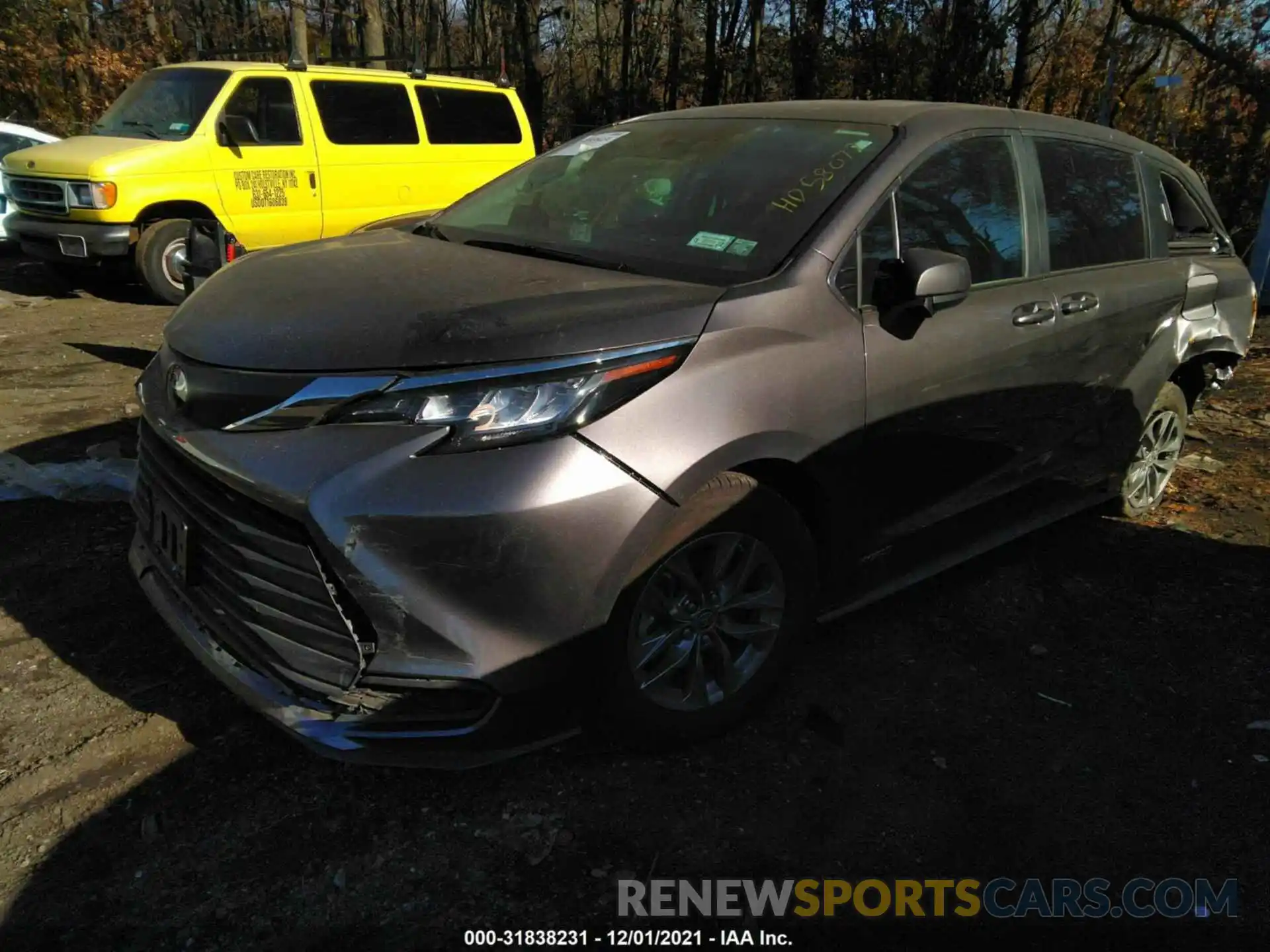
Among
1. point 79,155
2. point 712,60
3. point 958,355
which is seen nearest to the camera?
point 958,355

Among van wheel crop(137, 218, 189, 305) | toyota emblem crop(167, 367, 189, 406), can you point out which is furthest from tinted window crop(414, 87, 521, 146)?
toyota emblem crop(167, 367, 189, 406)

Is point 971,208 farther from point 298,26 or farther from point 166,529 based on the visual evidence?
point 298,26

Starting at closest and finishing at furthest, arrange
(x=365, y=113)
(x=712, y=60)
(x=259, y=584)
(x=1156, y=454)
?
1. (x=259, y=584)
2. (x=1156, y=454)
3. (x=365, y=113)
4. (x=712, y=60)

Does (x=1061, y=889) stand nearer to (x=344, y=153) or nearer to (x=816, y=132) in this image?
(x=816, y=132)

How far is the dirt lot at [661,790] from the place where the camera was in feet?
7.30

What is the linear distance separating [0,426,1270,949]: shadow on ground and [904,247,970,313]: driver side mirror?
128cm

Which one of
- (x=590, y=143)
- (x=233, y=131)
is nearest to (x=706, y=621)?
(x=590, y=143)

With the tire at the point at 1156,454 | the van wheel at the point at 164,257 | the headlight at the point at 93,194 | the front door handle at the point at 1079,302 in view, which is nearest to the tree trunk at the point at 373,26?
the van wheel at the point at 164,257

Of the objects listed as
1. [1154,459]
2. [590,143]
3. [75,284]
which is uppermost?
[590,143]

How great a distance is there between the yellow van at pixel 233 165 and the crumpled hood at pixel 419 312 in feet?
21.2

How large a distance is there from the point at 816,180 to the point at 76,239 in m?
7.83

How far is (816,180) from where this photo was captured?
296 centimetres

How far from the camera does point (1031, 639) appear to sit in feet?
11.5

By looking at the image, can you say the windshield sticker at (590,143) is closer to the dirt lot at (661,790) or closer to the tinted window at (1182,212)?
the dirt lot at (661,790)
